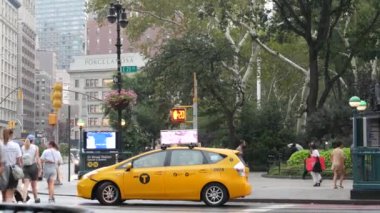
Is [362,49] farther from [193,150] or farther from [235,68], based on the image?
[193,150]

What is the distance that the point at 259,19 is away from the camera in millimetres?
38219

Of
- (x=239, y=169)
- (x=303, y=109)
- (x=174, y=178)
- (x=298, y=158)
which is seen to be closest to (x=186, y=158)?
(x=174, y=178)

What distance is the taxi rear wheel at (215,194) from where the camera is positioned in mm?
16203

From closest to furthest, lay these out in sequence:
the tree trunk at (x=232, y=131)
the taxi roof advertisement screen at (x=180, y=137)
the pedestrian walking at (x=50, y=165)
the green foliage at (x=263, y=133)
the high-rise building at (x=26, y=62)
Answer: the pedestrian walking at (x=50, y=165)
the taxi roof advertisement screen at (x=180, y=137)
the green foliage at (x=263, y=133)
the tree trunk at (x=232, y=131)
the high-rise building at (x=26, y=62)

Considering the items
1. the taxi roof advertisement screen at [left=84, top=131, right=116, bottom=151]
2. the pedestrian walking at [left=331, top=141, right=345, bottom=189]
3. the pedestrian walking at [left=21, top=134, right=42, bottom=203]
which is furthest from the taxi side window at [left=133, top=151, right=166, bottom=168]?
the taxi roof advertisement screen at [left=84, top=131, right=116, bottom=151]

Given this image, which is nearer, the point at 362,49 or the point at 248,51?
the point at 362,49

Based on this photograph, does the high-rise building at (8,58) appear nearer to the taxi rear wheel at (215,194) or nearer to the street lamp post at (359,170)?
the street lamp post at (359,170)

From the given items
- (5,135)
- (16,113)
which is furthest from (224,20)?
(16,113)

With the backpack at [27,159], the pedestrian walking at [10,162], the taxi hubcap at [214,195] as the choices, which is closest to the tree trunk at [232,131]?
the taxi hubcap at [214,195]

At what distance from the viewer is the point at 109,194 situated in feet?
54.7

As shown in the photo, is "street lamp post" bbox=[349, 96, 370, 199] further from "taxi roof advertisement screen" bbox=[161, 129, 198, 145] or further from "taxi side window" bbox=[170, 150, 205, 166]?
"taxi roof advertisement screen" bbox=[161, 129, 198, 145]

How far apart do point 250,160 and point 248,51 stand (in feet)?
58.5

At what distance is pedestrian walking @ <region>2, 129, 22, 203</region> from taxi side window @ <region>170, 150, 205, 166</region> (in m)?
4.21

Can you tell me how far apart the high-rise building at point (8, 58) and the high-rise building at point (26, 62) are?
160 inches
